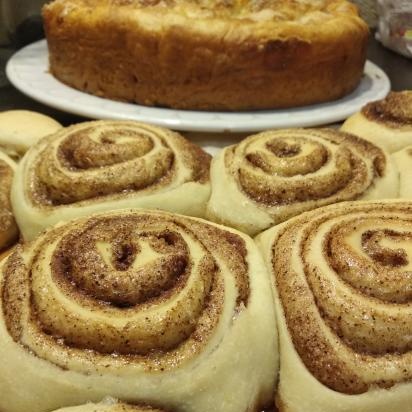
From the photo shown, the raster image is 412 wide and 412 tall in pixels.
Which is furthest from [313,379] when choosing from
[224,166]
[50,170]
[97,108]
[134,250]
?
[97,108]

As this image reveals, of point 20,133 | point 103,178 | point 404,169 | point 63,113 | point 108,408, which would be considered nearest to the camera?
point 108,408

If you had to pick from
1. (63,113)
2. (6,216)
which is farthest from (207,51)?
(6,216)

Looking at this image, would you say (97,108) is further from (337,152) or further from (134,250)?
(134,250)

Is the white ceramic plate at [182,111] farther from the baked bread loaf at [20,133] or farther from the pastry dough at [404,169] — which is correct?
the pastry dough at [404,169]

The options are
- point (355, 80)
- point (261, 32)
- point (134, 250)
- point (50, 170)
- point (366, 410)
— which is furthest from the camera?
point (355, 80)

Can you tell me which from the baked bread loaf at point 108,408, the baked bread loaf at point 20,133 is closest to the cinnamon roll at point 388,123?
the baked bread loaf at point 20,133

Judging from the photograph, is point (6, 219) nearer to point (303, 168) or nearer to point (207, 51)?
point (303, 168)
